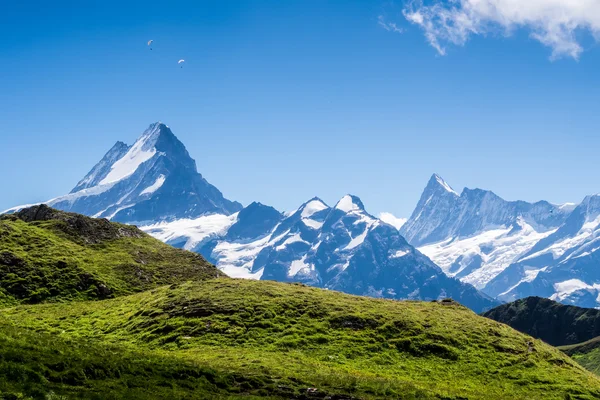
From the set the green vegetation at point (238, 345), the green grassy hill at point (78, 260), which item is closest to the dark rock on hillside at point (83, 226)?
the green grassy hill at point (78, 260)

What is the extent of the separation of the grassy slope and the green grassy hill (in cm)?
1358

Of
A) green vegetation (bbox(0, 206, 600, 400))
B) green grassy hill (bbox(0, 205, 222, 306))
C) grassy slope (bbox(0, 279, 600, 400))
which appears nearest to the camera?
green vegetation (bbox(0, 206, 600, 400))

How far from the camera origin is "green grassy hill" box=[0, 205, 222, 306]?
96.8 meters

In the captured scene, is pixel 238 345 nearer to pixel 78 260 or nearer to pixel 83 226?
pixel 78 260

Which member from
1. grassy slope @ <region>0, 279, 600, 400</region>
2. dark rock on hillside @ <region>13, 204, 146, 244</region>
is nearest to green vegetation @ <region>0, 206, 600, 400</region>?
grassy slope @ <region>0, 279, 600, 400</region>

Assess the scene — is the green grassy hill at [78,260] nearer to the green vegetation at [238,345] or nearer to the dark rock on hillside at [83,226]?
the dark rock on hillside at [83,226]

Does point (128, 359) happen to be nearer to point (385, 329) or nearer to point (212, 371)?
point (212, 371)

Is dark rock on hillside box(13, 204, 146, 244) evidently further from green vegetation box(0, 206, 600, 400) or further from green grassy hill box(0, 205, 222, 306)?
green vegetation box(0, 206, 600, 400)

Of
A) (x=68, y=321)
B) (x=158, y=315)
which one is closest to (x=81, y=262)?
(x=68, y=321)

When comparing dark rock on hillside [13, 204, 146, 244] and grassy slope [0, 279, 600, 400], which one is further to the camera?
dark rock on hillside [13, 204, 146, 244]

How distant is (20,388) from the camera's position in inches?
1187

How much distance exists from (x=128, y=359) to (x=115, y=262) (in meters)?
80.6

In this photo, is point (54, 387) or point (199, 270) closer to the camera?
point (54, 387)

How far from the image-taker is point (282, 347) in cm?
6322
